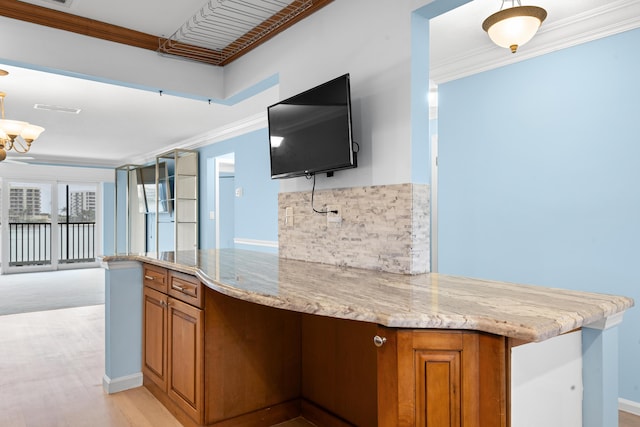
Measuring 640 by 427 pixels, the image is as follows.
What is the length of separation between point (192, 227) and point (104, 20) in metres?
4.48

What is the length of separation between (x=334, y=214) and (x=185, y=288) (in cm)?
91

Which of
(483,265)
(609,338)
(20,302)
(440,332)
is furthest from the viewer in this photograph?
(20,302)

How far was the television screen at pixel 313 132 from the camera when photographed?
83.0 inches

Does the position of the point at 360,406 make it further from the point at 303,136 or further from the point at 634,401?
the point at 634,401

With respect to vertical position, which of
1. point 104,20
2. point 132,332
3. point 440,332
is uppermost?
point 104,20

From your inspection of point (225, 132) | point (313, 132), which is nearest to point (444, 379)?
point (313, 132)

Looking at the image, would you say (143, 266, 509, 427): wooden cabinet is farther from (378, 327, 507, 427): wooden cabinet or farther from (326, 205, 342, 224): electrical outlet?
(326, 205, 342, 224): electrical outlet

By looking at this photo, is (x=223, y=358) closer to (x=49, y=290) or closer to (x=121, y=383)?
(x=121, y=383)

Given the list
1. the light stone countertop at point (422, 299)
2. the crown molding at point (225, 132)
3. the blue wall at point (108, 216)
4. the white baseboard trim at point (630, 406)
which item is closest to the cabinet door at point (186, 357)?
the light stone countertop at point (422, 299)

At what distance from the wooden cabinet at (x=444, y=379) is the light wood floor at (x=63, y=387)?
4.52 ft

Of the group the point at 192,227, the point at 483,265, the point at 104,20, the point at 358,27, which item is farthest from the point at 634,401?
the point at 192,227

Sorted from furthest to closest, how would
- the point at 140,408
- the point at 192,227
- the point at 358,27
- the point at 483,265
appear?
1. the point at 192,227
2. the point at 483,265
3. the point at 140,408
4. the point at 358,27

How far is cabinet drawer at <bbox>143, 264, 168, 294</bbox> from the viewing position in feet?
8.61

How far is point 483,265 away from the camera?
11.1ft
